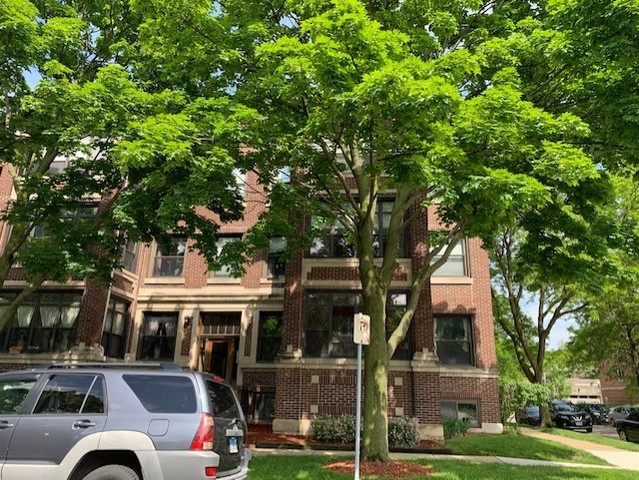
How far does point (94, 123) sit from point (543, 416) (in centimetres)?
2259

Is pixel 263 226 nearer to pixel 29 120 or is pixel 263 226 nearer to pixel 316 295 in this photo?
pixel 316 295

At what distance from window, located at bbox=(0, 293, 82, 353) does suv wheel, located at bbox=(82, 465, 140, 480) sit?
591 inches

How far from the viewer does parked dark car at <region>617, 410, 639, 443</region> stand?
70.8ft

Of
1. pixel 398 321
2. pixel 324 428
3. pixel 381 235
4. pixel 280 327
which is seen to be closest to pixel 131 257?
pixel 280 327

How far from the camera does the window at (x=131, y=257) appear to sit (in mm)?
20938

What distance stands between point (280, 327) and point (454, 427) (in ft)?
25.8

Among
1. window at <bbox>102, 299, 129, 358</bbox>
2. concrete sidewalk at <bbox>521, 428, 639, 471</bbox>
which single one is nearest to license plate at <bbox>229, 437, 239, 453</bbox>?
concrete sidewalk at <bbox>521, 428, 639, 471</bbox>

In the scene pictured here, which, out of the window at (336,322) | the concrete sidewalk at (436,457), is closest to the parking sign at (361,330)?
the concrete sidewalk at (436,457)

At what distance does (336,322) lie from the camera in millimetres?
16516

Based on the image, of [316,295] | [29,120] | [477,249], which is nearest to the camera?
[29,120]

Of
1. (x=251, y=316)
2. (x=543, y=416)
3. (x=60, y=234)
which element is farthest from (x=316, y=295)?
(x=543, y=416)

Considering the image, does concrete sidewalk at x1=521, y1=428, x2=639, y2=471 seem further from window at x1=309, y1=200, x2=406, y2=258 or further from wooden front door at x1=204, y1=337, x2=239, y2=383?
wooden front door at x1=204, y1=337, x2=239, y2=383

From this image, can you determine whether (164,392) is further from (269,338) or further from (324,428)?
(269,338)

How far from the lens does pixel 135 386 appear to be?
6.22m
